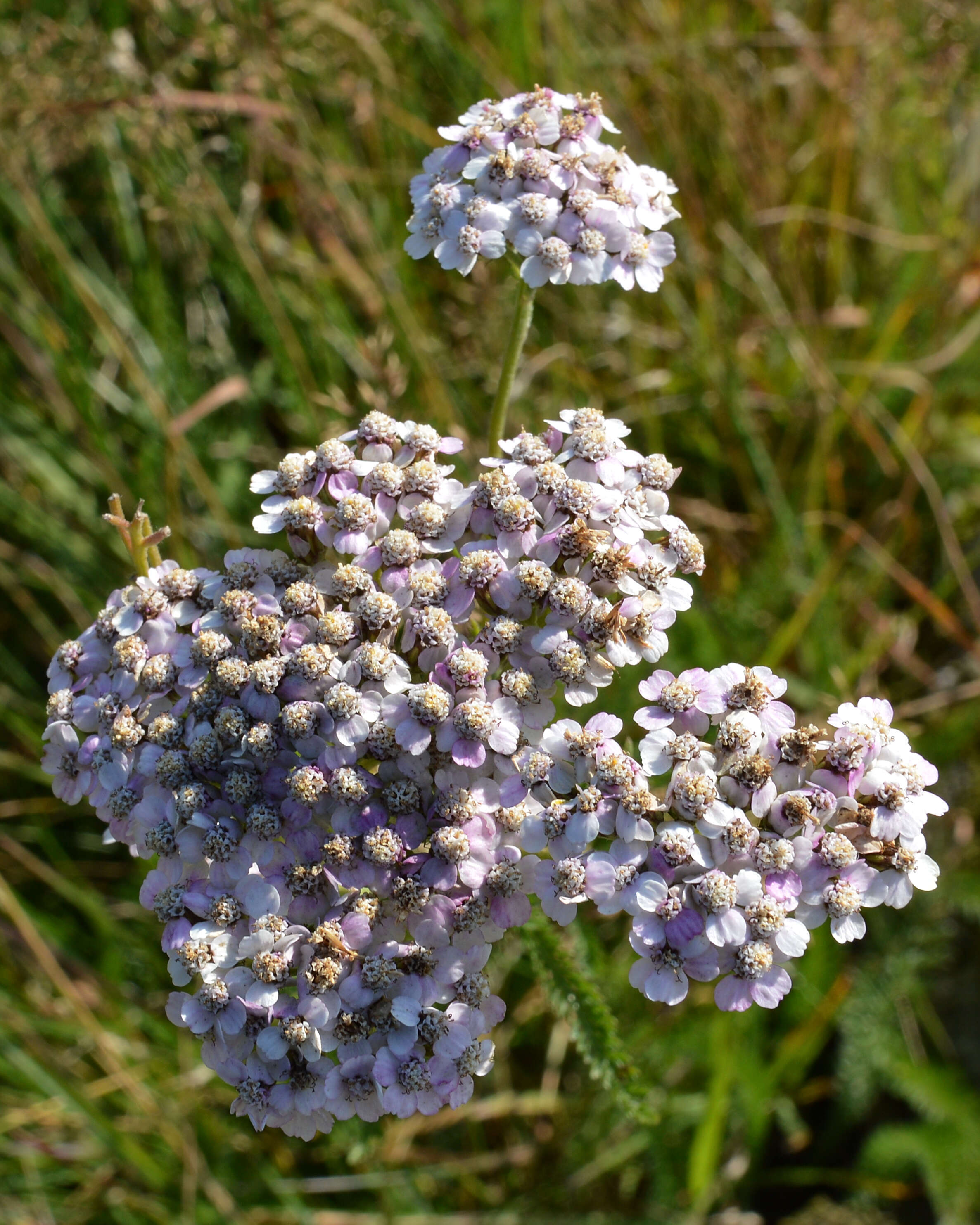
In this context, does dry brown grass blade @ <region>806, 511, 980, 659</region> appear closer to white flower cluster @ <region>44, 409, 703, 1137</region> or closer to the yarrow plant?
the yarrow plant

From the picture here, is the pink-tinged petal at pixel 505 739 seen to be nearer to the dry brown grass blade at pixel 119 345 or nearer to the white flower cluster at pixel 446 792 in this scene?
the white flower cluster at pixel 446 792

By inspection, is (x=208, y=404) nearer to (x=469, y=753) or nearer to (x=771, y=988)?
(x=469, y=753)

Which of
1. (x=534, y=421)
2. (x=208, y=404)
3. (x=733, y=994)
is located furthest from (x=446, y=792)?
(x=534, y=421)

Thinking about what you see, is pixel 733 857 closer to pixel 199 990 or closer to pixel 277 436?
pixel 199 990

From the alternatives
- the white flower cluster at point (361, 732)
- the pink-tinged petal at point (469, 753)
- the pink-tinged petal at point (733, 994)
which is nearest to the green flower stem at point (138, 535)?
the white flower cluster at point (361, 732)

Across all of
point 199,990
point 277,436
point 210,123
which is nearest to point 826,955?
point 199,990

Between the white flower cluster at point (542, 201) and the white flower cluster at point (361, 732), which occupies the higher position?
the white flower cluster at point (542, 201)

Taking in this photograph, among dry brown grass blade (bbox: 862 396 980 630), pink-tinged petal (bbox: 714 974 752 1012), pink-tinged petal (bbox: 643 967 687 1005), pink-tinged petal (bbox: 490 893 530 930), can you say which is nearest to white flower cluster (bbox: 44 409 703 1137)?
pink-tinged petal (bbox: 490 893 530 930)
